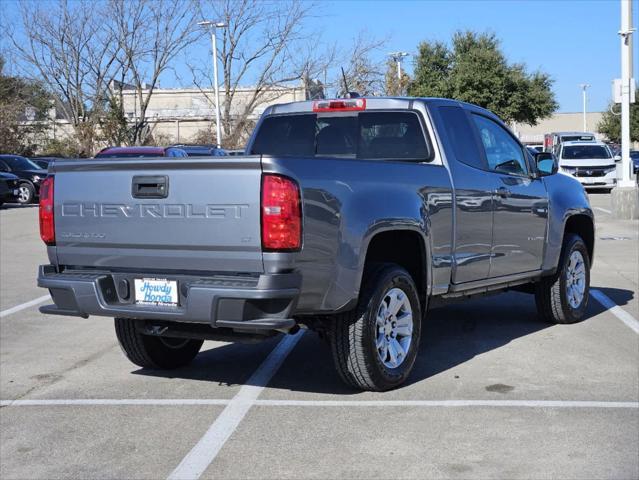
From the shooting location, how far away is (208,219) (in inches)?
208

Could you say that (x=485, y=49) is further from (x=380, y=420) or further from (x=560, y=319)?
(x=380, y=420)

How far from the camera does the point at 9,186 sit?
98.7 ft

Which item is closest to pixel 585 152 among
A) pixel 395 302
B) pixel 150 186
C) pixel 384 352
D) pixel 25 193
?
pixel 25 193

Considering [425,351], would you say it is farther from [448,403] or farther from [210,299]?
[210,299]

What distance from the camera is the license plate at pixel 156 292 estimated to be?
17.9 feet

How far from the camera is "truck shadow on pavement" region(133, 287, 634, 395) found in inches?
263

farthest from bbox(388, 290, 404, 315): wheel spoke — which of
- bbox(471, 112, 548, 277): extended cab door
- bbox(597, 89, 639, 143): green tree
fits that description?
bbox(597, 89, 639, 143): green tree

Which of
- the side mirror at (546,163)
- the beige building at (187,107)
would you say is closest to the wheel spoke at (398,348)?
the side mirror at (546,163)

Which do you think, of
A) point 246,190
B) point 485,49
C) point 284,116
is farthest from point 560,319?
point 485,49

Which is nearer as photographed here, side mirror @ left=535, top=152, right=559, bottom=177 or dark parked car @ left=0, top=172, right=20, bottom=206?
side mirror @ left=535, top=152, right=559, bottom=177

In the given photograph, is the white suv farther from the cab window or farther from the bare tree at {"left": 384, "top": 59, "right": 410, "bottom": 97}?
the cab window

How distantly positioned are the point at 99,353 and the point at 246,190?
10.7 ft

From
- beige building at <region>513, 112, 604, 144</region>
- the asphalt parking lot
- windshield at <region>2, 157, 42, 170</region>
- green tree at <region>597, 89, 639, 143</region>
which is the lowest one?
the asphalt parking lot

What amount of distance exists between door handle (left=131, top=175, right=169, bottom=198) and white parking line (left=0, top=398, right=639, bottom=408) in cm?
146
